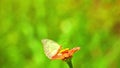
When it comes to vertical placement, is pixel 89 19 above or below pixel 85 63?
above

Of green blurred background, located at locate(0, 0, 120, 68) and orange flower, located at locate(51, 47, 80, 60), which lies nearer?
orange flower, located at locate(51, 47, 80, 60)

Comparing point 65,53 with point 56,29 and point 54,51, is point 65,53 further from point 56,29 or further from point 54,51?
point 56,29

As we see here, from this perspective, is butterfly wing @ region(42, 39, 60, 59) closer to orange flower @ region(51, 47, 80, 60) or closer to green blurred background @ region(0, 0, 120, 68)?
orange flower @ region(51, 47, 80, 60)

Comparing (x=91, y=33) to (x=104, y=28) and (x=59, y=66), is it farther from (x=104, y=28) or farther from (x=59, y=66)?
(x=59, y=66)

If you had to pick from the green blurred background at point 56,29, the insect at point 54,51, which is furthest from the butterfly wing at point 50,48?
the green blurred background at point 56,29

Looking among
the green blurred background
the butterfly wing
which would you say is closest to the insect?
the butterfly wing

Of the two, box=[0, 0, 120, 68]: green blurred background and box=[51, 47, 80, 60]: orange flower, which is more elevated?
box=[0, 0, 120, 68]: green blurred background

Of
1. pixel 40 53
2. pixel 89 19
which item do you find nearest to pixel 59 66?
pixel 40 53
